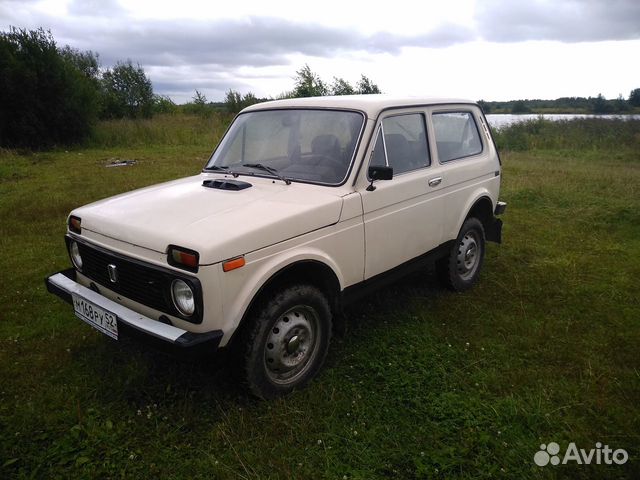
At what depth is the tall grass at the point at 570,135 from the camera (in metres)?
19.1

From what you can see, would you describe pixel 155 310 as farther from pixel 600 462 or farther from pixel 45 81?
pixel 45 81

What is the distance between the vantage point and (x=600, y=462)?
8.56 ft

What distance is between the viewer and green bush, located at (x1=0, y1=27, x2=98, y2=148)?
55.2ft

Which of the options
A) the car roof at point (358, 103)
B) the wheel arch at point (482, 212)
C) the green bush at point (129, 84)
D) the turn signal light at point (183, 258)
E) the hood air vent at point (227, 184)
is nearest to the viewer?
the turn signal light at point (183, 258)

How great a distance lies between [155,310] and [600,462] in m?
2.73

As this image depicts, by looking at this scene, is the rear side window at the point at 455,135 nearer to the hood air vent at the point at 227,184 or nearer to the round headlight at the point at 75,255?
the hood air vent at the point at 227,184

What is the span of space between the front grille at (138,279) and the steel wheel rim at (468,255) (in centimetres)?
311

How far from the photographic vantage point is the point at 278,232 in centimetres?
283

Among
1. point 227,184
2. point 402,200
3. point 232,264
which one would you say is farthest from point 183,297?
point 402,200

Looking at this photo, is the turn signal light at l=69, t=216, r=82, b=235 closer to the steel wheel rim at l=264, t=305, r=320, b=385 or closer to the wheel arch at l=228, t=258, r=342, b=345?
the wheel arch at l=228, t=258, r=342, b=345

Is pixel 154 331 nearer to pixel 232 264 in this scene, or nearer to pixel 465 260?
pixel 232 264

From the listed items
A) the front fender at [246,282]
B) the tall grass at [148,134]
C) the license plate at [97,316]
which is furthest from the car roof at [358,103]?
Answer: the tall grass at [148,134]

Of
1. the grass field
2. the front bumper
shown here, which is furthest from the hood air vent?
the grass field

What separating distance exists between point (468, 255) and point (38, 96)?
18.5 metres
